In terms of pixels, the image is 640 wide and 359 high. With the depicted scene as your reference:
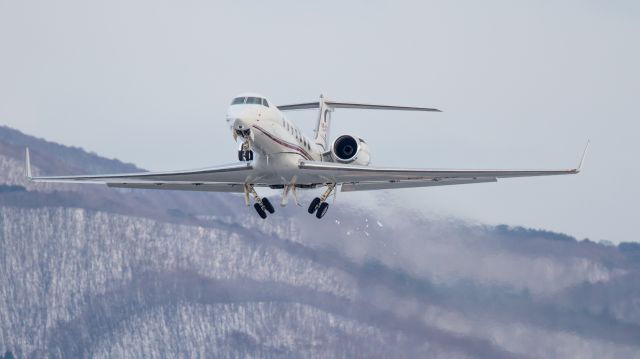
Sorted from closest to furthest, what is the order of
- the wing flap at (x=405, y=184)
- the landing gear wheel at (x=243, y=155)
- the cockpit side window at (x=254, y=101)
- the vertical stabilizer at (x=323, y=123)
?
the cockpit side window at (x=254, y=101), the landing gear wheel at (x=243, y=155), the wing flap at (x=405, y=184), the vertical stabilizer at (x=323, y=123)

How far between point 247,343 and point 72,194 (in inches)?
1127

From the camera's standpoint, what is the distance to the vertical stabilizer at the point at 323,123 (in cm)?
4728

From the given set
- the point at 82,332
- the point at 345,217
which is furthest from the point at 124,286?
the point at 345,217

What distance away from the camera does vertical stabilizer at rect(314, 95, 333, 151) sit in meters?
47.3

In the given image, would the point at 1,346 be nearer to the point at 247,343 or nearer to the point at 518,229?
the point at 247,343

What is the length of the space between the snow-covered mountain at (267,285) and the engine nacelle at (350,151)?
16.3 metres

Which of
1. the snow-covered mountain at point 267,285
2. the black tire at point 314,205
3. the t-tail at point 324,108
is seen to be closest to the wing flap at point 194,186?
the black tire at point 314,205

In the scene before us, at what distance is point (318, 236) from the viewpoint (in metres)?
66.3

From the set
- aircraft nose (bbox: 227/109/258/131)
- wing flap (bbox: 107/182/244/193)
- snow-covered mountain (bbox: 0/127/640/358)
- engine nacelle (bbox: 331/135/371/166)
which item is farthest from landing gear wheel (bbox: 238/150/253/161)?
snow-covered mountain (bbox: 0/127/640/358)

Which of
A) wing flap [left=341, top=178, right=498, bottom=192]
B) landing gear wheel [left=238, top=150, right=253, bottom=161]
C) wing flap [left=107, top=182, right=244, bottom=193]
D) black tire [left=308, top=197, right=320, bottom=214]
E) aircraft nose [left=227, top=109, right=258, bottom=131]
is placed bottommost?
black tire [left=308, top=197, right=320, bottom=214]

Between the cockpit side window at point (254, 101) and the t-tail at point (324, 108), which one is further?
the t-tail at point (324, 108)

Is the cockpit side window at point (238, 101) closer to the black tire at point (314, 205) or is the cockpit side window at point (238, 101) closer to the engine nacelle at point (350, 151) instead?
the black tire at point (314, 205)

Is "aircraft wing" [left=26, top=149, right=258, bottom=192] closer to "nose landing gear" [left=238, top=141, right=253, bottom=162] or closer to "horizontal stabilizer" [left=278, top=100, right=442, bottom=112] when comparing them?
"nose landing gear" [left=238, top=141, right=253, bottom=162]

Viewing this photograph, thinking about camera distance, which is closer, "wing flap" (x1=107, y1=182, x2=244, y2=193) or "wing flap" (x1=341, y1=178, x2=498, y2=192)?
"wing flap" (x1=341, y1=178, x2=498, y2=192)
